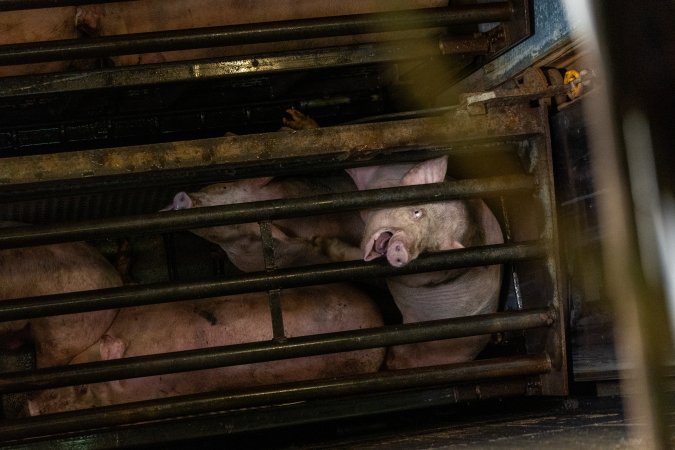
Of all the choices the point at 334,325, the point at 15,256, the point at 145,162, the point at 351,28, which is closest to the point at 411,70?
the point at 351,28

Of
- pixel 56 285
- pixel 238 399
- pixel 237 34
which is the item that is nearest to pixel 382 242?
pixel 238 399

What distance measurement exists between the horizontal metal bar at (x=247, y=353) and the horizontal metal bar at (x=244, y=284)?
0.53 feet

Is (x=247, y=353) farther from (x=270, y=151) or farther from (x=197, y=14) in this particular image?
(x=197, y=14)

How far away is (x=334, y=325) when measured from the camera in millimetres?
2621

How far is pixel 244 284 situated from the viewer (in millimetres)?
2090

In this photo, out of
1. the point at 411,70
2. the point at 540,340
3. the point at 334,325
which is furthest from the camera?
the point at 411,70

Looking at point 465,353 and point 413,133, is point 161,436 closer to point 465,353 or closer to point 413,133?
point 465,353

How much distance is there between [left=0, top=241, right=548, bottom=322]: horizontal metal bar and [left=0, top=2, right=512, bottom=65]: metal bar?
68cm

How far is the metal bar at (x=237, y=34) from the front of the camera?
206cm

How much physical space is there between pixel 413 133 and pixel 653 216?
1595 mm

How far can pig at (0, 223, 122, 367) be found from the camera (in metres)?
2.48

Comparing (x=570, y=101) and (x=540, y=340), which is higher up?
(x=570, y=101)

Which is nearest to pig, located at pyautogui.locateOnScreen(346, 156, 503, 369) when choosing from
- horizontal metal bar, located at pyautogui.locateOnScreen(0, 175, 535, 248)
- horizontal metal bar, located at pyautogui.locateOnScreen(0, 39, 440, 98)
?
horizontal metal bar, located at pyautogui.locateOnScreen(0, 175, 535, 248)

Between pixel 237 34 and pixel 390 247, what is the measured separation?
764mm
